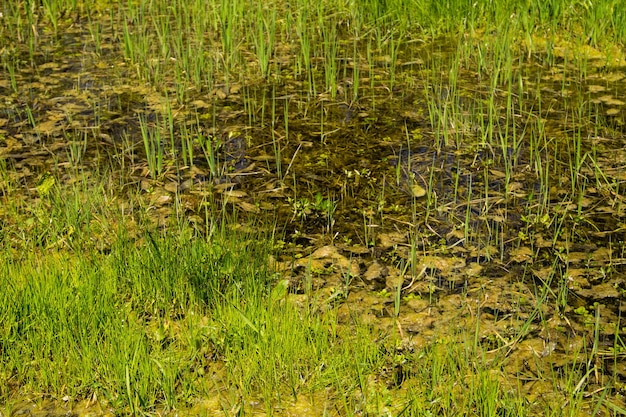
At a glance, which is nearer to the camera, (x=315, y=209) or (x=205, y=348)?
(x=205, y=348)

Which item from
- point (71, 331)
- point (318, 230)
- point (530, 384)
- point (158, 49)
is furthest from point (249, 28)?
point (530, 384)

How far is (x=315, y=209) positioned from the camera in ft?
11.3

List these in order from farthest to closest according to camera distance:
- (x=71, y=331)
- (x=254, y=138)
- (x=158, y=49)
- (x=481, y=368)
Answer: (x=158, y=49), (x=254, y=138), (x=71, y=331), (x=481, y=368)

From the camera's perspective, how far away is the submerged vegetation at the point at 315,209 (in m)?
2.50

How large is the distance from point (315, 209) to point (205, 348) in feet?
3.23

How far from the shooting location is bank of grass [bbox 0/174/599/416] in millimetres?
2418

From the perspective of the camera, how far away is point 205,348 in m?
2.63

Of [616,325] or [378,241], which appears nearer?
[616,325]

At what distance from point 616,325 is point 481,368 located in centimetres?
51

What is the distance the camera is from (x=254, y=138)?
4.04 meters

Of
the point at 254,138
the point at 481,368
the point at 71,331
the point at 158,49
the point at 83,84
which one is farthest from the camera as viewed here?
the point at 158,49

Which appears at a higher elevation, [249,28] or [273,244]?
[249,28]

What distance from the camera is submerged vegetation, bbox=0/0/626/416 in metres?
2.50

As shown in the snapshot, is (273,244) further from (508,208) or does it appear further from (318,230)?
(508,208)
